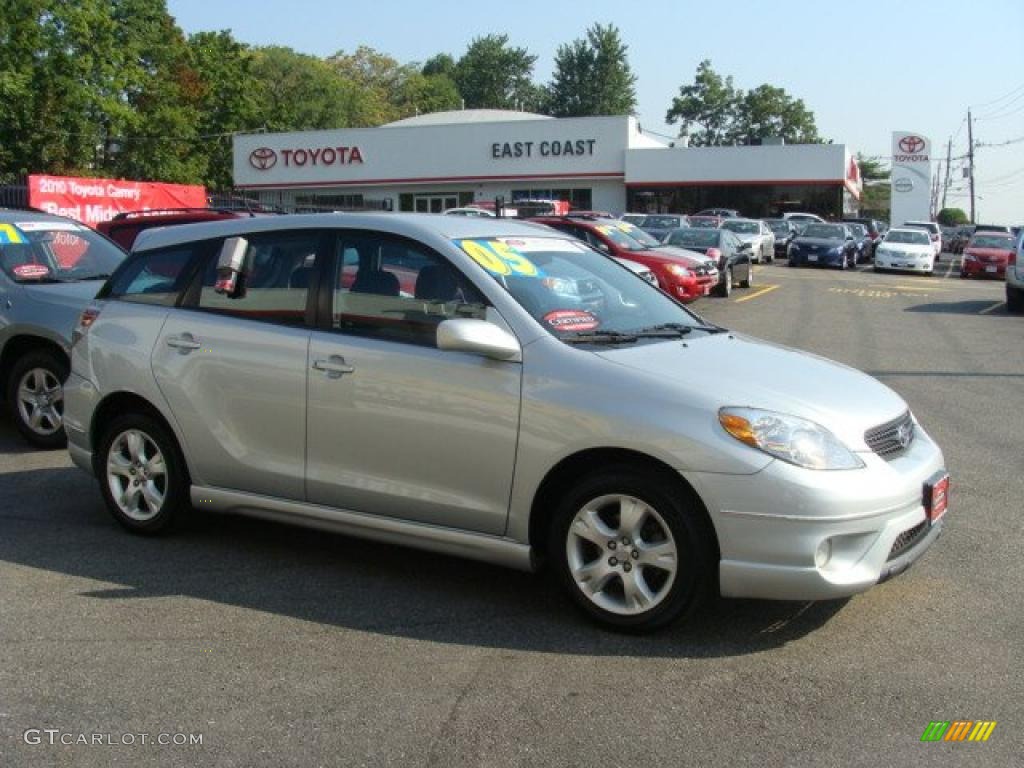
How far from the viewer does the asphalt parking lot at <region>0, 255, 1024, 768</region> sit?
3.64m

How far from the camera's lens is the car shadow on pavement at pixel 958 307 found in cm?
2115

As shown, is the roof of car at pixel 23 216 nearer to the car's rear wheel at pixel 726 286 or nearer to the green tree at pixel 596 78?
the car's rear wheel at pixel 726 286

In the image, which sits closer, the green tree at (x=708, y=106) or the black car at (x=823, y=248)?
the black car at (x=823, y=248)

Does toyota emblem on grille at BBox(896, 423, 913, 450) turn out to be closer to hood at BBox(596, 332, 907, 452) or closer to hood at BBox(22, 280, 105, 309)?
hood at BBox(596, 332, 907, 452)

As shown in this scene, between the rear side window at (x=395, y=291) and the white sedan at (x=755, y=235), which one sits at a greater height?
the white sedan at (x=755, y=235)

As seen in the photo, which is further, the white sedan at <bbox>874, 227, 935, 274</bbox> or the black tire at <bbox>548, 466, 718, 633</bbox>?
the white sedan at <bbox>874, 227, 935, 274</bbox>

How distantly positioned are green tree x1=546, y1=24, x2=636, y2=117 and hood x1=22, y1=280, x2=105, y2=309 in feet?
367

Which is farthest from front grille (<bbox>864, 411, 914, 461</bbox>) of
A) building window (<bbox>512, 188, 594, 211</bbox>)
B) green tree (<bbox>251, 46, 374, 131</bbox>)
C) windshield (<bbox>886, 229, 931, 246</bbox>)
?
green tree (<bbox>251, 46, 374, 131</bbox>)

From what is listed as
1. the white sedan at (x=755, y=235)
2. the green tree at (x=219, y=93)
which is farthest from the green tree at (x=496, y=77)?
the white sedan at (x=755, y=235)

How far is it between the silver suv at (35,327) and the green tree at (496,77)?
127487mm

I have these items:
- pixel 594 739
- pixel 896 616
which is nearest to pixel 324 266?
pixel 594 739

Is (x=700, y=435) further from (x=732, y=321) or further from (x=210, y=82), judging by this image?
(x=210, y=82)

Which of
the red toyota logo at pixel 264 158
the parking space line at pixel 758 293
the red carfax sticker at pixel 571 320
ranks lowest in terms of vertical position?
the parking space line at pixel 758 293

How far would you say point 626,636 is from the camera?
14.8 feet
